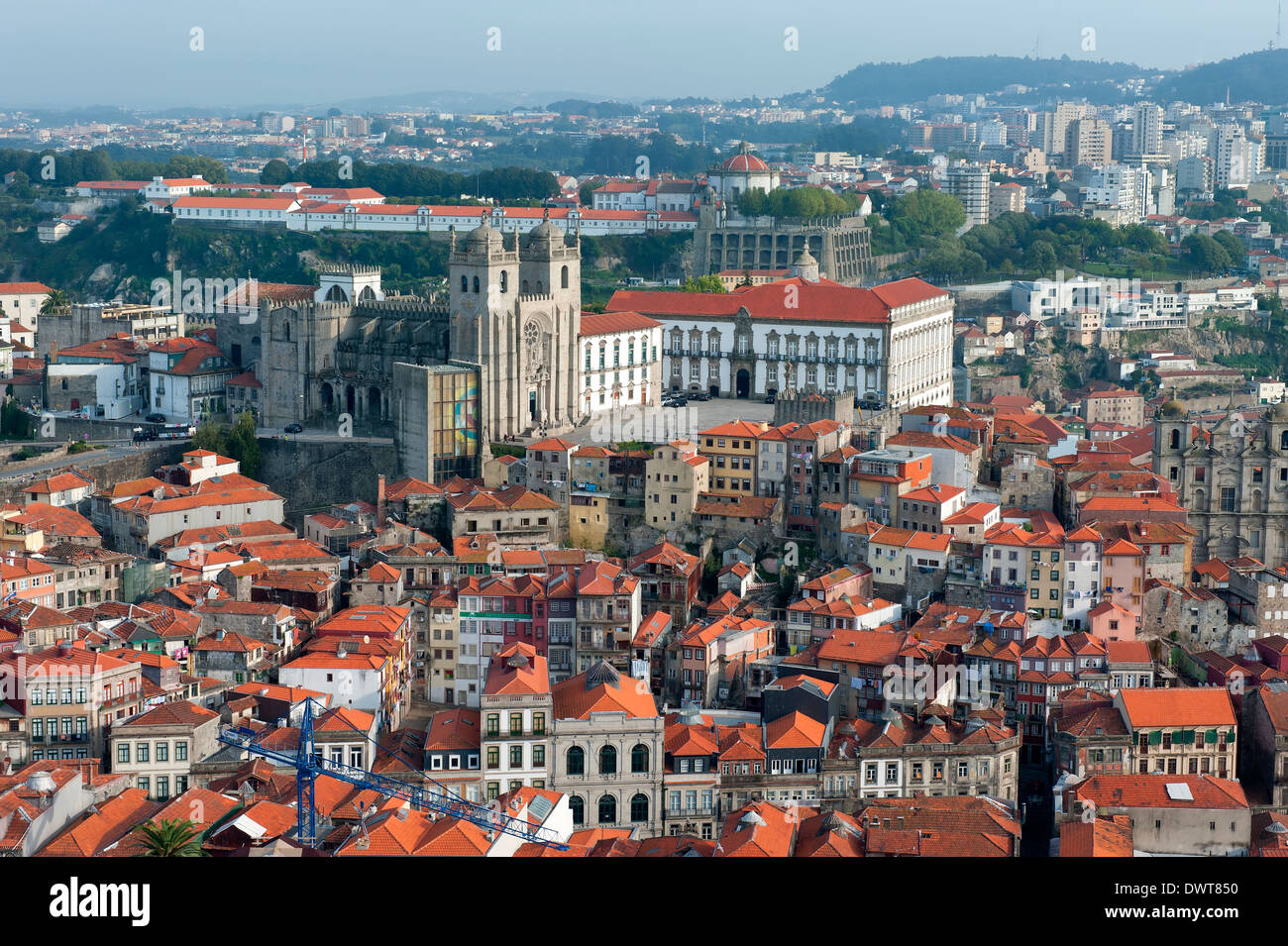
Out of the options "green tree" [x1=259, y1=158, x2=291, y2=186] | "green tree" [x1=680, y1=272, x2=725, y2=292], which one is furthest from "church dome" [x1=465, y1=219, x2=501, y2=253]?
"green tree" [x1=259, y1=158, x2=291, y2=186]

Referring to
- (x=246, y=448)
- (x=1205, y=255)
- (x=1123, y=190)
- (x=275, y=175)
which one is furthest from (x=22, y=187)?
(x=246, y=448)

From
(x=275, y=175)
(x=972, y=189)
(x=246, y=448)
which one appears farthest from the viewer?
(x=972, y=189)

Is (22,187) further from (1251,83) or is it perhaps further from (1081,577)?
(1251,83)

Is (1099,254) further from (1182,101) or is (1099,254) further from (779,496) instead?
(1182,101)

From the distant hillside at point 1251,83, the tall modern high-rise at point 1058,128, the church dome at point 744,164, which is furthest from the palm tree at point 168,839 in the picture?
the distant hillside at point 1251,83
